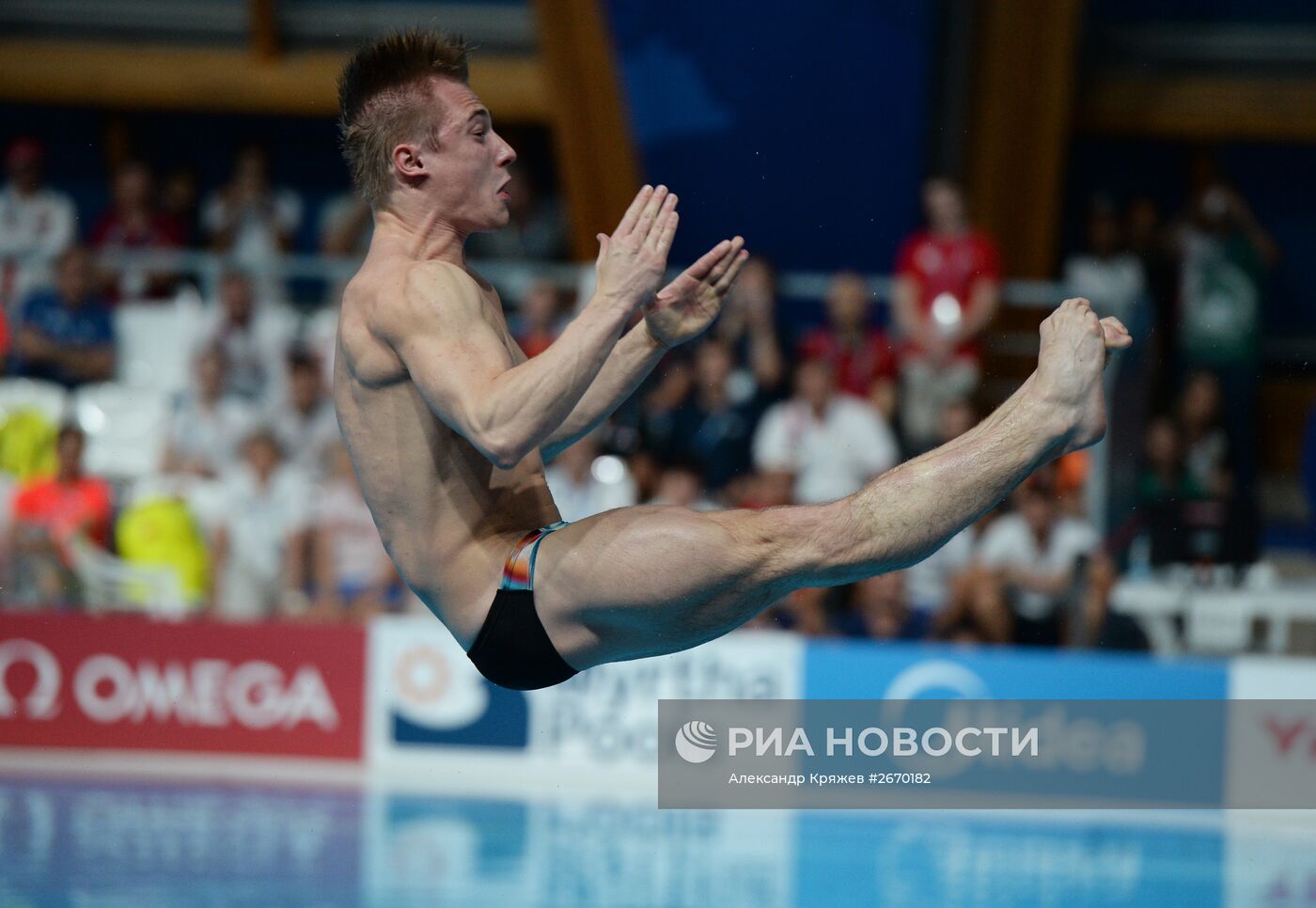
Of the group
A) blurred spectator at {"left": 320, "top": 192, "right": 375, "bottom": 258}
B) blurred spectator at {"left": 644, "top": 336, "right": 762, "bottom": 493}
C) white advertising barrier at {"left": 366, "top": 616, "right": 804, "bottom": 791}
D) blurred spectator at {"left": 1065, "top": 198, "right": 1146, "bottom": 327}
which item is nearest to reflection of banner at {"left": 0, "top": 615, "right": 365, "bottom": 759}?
white advertising barrier at {"left": 366, "top": 616, "right": 804, "bottom": 791}

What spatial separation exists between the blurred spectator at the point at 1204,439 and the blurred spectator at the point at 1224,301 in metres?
0.60

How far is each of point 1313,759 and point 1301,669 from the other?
0.43 m

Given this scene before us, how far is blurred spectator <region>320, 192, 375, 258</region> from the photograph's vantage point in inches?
448

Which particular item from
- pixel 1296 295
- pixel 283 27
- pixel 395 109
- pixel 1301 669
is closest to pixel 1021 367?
pixel 1296 295

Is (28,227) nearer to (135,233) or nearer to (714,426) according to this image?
(135,233)

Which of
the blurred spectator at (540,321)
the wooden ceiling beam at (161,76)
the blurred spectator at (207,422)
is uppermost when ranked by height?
the wooden ceiling beam at (161,76)

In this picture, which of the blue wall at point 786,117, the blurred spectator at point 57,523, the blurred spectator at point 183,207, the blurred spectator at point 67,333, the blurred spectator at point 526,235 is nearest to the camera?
the blurred spectator at point 57,523

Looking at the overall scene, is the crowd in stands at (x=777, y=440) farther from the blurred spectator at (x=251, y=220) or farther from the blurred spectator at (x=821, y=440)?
the blurred spectator at (x=251, y=220)

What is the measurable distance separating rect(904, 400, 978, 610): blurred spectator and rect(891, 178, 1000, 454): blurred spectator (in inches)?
10.5

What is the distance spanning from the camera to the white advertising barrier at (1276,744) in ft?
25.2

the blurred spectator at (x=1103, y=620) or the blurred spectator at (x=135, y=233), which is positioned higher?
the blurred spectator at (x=135, y=233)

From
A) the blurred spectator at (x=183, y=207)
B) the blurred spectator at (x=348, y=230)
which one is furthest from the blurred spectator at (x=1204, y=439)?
the blurred spectator at (x=183, y=207)

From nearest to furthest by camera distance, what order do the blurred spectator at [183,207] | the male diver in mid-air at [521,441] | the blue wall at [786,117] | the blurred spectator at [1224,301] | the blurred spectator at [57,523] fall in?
the male diver in mid-air at [521,441] → the blurred spectator at [57,523] → the blurred spectator at [1224,301] → the blue wall at [786,117] → the blurred spectator at [183,207]

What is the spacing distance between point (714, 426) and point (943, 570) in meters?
1.42
